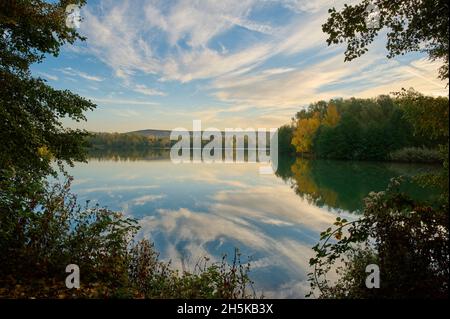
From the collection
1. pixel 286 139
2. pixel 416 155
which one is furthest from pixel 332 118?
pixel 416 155

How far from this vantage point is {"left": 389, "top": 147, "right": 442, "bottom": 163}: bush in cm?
4964

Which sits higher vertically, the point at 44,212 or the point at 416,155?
the point at 416,155

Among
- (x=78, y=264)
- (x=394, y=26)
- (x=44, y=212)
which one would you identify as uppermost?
(x=394, y=26)

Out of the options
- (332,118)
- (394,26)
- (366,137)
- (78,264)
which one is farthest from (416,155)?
(78,264)

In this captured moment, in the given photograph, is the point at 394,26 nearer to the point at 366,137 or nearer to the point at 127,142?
the point at 366,137

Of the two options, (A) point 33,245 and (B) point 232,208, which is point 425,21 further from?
(B) point 232,208

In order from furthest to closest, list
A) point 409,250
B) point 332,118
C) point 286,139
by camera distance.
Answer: point 286,139
point 332,118
point 409,250

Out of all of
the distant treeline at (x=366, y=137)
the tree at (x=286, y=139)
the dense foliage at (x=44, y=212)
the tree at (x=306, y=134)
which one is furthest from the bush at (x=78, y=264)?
the tree at (x=286, y=139)

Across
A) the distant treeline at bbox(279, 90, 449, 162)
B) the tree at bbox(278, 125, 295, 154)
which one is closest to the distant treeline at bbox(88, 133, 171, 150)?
the tree at bbox(278, 125, 295, 154)

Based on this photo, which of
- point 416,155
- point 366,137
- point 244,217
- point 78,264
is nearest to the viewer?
point 78,264

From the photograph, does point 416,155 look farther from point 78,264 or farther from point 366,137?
point 78,264

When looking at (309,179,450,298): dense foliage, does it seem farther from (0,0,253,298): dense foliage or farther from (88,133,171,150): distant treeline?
(88,133,171,150): distant treeline

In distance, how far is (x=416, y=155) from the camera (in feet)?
172

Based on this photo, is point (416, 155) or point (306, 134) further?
point (306, 134)
